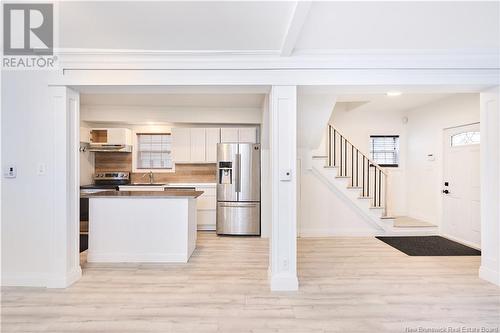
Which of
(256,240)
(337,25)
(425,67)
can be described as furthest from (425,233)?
(337,25)

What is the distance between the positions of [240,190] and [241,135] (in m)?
1.22

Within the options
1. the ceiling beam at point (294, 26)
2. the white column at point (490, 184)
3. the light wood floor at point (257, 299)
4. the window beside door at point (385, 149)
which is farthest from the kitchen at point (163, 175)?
the white column at point (490, 184)

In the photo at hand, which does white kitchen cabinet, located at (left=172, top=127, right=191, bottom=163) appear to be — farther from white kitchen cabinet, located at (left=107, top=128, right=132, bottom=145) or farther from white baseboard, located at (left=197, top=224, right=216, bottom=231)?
white baseboard, located at (left=197, top=224, right=216, bottom=231)

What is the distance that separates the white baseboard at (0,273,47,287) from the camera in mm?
2996

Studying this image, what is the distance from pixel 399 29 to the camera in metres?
2.45

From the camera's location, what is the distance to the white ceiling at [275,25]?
212 cm

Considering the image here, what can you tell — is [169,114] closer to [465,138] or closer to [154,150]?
[154,150]

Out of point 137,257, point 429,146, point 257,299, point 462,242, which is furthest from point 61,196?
point 429,146

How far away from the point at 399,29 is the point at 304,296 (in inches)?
106

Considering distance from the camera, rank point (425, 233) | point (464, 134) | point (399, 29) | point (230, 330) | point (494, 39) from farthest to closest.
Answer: point (425, 233) < point (464, 134) < point (494, 39) < point (399, 29) < point (230, 330)

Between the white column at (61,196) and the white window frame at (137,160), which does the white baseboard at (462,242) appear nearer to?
the white window frame at (137,160)

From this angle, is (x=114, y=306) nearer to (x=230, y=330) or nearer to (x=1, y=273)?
(x=230, y=330)

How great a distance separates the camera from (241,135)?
577 centimetres

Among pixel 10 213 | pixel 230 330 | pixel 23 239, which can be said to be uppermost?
pixel 10 213
